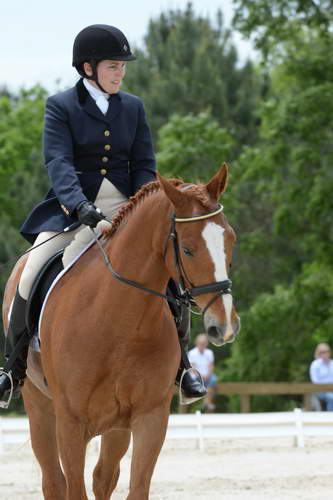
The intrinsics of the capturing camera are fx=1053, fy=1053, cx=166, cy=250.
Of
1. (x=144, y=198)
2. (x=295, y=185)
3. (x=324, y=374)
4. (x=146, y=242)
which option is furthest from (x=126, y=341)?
(x=295, y=185)

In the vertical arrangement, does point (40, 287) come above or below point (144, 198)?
below

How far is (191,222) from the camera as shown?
586cm

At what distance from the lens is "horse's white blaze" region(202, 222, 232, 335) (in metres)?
5.66

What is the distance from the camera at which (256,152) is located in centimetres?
2817

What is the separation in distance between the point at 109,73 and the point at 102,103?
263 millimetres

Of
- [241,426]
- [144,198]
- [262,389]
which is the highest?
[144,198]

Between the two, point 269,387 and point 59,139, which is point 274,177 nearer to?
point 269,387

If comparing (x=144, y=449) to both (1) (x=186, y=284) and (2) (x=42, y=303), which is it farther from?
(2) (x=42, y=303)

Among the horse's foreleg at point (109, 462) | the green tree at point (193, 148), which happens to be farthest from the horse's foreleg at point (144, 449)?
the green tree at point (193, 148)

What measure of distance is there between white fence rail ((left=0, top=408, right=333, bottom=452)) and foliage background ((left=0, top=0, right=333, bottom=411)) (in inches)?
218

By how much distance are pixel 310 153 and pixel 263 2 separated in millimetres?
3860

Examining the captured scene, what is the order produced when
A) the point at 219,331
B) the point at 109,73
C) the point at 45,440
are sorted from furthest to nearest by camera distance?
the point at 45,440, the point at 109,73, the point at 219,331

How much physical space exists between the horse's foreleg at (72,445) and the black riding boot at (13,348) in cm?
95

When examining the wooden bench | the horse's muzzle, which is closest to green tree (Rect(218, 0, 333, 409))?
the wooden bench
